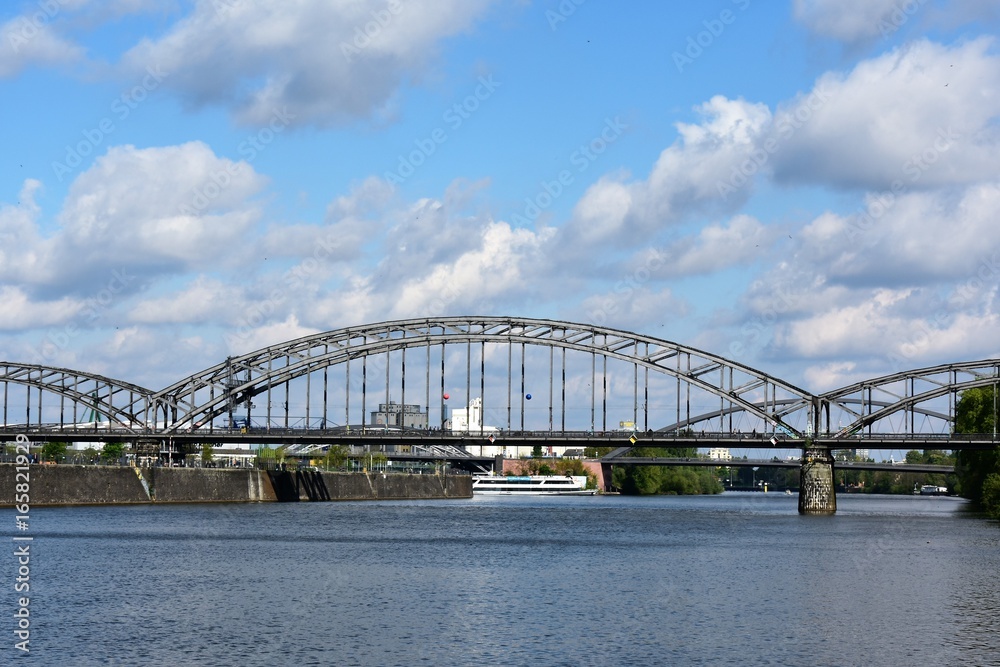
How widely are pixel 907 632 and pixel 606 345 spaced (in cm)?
9169

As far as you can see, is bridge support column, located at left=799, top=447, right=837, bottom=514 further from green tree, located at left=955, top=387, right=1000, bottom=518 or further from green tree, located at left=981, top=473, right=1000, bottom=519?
green tree, located at left=981, top=473, right=1000, bottom=519

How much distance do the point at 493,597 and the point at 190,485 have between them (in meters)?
74.9

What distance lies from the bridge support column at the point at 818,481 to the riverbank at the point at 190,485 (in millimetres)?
51187

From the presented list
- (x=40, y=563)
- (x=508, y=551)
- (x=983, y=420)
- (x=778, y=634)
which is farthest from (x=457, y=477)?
(x=778, y=634)

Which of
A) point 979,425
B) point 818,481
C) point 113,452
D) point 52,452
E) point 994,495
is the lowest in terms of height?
point 994,495

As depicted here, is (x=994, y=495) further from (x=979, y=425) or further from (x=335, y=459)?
(x=335, y=459)

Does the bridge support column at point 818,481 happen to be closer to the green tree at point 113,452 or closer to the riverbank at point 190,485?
the riverbank at point 190,485

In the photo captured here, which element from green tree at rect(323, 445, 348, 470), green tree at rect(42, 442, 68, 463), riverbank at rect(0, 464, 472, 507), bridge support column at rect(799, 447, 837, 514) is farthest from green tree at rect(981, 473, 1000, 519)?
green tree at rect(323, 445, 348, 470)

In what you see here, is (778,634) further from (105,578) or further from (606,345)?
(606,345)

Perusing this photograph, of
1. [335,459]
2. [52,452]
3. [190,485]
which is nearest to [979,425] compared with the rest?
[190,485]

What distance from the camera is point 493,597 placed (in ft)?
164

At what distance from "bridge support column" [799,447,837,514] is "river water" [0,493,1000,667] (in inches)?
1508

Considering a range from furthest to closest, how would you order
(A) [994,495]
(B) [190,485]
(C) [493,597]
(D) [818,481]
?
(D) [818,481], (B) [190,485], (A) [994,495], (C) [493,597]

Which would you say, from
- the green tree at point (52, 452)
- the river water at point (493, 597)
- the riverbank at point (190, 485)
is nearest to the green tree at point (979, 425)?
the river water at point (493, 597)
